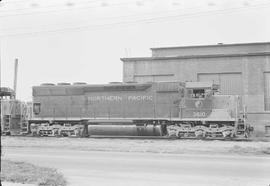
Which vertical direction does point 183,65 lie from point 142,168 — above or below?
above

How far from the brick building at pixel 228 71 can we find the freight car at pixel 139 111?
8.11 m

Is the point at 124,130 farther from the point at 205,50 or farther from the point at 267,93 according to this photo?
the point at 205,50

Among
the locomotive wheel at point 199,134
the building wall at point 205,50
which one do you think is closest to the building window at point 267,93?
the building wall at point 205,50

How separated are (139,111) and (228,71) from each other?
11208 millimetres

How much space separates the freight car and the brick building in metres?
8.11

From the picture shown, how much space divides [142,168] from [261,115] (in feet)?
74.9

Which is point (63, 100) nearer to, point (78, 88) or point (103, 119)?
point (78, 88)

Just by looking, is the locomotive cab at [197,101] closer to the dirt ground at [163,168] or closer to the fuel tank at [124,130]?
the fuel tank at [124,130]

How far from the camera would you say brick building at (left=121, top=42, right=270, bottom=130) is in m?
32.0

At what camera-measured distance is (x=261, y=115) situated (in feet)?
104

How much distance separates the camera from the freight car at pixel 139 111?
76.7ft

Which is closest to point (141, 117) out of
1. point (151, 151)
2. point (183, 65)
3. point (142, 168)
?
point (151, 151)

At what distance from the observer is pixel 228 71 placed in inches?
1299

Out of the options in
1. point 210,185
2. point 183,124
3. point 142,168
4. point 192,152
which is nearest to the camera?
point 210,185
